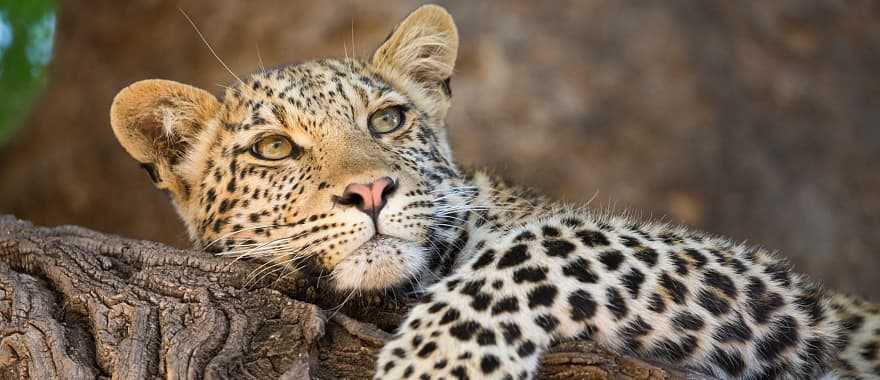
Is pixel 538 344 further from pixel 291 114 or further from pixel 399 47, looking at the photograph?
pixel 399 47

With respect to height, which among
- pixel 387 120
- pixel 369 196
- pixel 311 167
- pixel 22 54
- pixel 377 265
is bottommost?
pixel 377 265

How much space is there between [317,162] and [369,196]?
643 millimetres

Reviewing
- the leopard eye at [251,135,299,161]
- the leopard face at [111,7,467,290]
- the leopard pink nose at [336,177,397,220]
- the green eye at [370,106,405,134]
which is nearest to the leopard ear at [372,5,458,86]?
the leopard face at [111,7,467,290]

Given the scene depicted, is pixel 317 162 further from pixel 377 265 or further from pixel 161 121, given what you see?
pixel 161 121

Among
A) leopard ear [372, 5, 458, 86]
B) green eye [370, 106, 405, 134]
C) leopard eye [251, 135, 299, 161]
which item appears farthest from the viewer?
leopard ear [372, 5, 458, 86]

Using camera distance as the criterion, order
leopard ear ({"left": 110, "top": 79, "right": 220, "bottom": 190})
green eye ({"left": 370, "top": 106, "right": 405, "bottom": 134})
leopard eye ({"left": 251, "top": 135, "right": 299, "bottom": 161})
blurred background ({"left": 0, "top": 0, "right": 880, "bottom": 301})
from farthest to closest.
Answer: blurred background ({"left": 0, "top": 0, "right": 880, "bottom": 301})
green eye ({"left": 370, "top": 106, "right": 405, "bottom": 134})
leopard ear ({"left": 110, "top": 79, "right": 220, "bottom": 190})
leopard eye ({"left": 251, "top": 135, "right": 299, "bottom": 161})

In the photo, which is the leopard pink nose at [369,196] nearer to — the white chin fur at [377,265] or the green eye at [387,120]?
the white chin fur at [377,265]

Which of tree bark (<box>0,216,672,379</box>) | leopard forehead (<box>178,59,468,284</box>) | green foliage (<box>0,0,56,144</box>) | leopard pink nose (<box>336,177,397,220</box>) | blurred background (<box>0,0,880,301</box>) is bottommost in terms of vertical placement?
tree bark (<box>0,216,672,379</box>)

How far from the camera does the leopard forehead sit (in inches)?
204

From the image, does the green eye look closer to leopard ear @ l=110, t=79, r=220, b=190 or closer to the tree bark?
leopard ear @ l=110, t=79, r=220, b=190

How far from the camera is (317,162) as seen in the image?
5547mm

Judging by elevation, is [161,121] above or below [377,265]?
above

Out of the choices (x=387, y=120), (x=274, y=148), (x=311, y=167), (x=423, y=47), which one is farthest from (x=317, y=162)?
(x=423, y=47)

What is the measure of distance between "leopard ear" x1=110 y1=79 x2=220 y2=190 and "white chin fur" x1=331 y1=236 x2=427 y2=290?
5.78 ft
